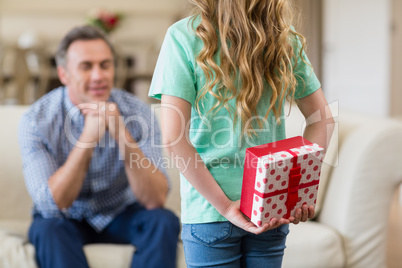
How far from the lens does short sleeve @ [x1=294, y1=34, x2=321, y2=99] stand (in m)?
0.92

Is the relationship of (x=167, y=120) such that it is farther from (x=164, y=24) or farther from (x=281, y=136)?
(x=164, y=24)

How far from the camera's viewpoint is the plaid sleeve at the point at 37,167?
1.69 metres

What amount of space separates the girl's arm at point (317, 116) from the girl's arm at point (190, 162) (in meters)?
0.20

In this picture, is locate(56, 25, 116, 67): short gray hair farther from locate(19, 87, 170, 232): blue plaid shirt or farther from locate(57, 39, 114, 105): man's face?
locate(19, 87, 170, 232): blue plaid shirt

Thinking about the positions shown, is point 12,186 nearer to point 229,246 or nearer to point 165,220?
point 165,220

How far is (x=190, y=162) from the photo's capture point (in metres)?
0.87

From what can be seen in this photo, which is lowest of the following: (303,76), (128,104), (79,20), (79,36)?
(128,104)

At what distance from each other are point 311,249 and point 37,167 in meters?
0.96

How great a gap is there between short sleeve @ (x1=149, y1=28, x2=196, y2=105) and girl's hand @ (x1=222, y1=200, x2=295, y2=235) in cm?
19

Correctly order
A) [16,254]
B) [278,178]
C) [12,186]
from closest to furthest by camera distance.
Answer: [278,178] < [16,254] < [12,186]

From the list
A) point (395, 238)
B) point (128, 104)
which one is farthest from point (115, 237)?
point (395, 238)

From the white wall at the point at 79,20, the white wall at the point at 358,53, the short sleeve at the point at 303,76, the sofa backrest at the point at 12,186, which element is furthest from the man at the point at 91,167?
the white wall at the point at 79,20

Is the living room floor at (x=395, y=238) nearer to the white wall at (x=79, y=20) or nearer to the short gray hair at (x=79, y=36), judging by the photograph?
the short gray hair at (x=79, y=36)

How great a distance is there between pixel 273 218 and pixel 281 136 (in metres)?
0.16
